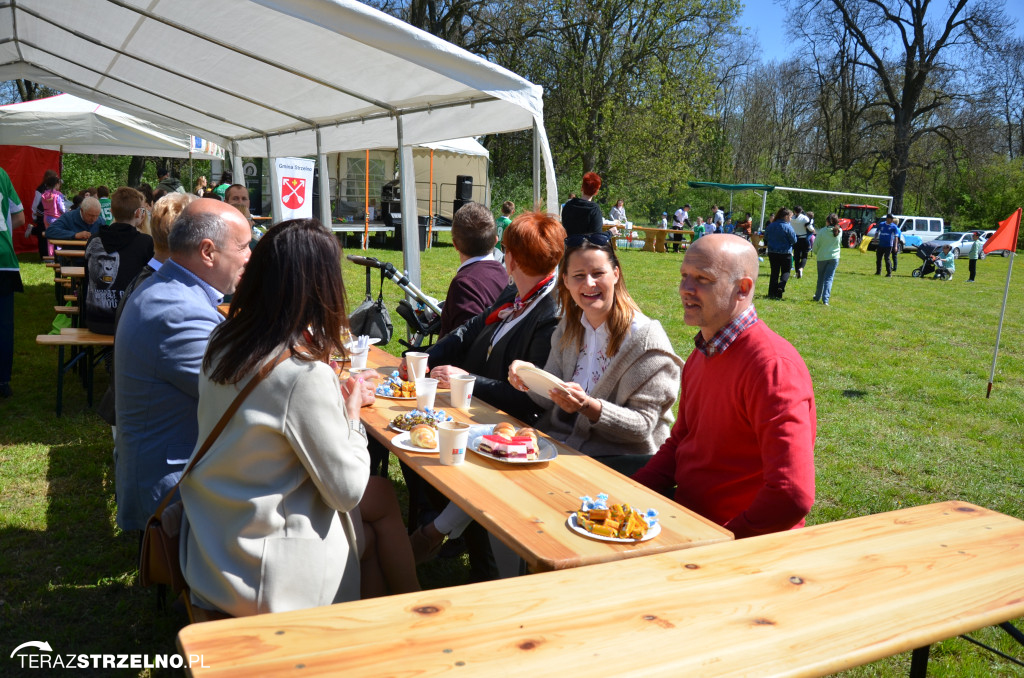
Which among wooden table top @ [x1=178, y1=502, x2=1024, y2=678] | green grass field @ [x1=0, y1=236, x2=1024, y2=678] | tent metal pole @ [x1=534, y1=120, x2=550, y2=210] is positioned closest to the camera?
wooden table top @ [x1=178, y1=502, x2=1024, y2=678]

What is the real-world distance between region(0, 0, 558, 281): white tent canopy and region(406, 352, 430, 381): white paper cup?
64.0 inches

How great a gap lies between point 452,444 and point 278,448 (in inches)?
21.9

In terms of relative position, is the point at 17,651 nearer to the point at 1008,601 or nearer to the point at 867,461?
the point at 1008,601

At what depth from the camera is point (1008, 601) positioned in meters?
1.52

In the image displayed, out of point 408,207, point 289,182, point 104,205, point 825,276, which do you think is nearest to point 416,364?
point 408,207

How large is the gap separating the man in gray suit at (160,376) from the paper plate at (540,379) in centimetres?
107

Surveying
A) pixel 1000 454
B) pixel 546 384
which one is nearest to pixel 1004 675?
pixel 546 384

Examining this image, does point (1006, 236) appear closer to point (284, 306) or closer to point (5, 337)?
point (284, 306)

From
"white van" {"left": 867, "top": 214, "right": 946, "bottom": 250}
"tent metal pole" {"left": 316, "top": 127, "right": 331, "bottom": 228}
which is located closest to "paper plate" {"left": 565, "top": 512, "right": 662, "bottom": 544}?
"tent metal pole" {"left": 316, "top": 127, "right": 331, "bottom": 228}

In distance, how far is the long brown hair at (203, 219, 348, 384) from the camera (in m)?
1.83

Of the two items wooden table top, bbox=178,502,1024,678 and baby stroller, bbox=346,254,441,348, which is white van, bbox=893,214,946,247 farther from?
wooden table top, bbox=178,502,1024,678

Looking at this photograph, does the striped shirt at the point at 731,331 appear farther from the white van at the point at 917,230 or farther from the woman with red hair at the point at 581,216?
the white van at the point at 917,230

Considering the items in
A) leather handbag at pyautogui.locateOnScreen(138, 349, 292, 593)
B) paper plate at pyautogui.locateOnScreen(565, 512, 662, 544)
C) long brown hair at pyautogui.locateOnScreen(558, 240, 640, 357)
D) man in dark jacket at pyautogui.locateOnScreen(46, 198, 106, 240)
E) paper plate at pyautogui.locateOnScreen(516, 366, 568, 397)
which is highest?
man in dark jacket at pyautogui.locateOnScreen(46, 198, 106, 240)

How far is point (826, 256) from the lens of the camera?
43.8 ft
